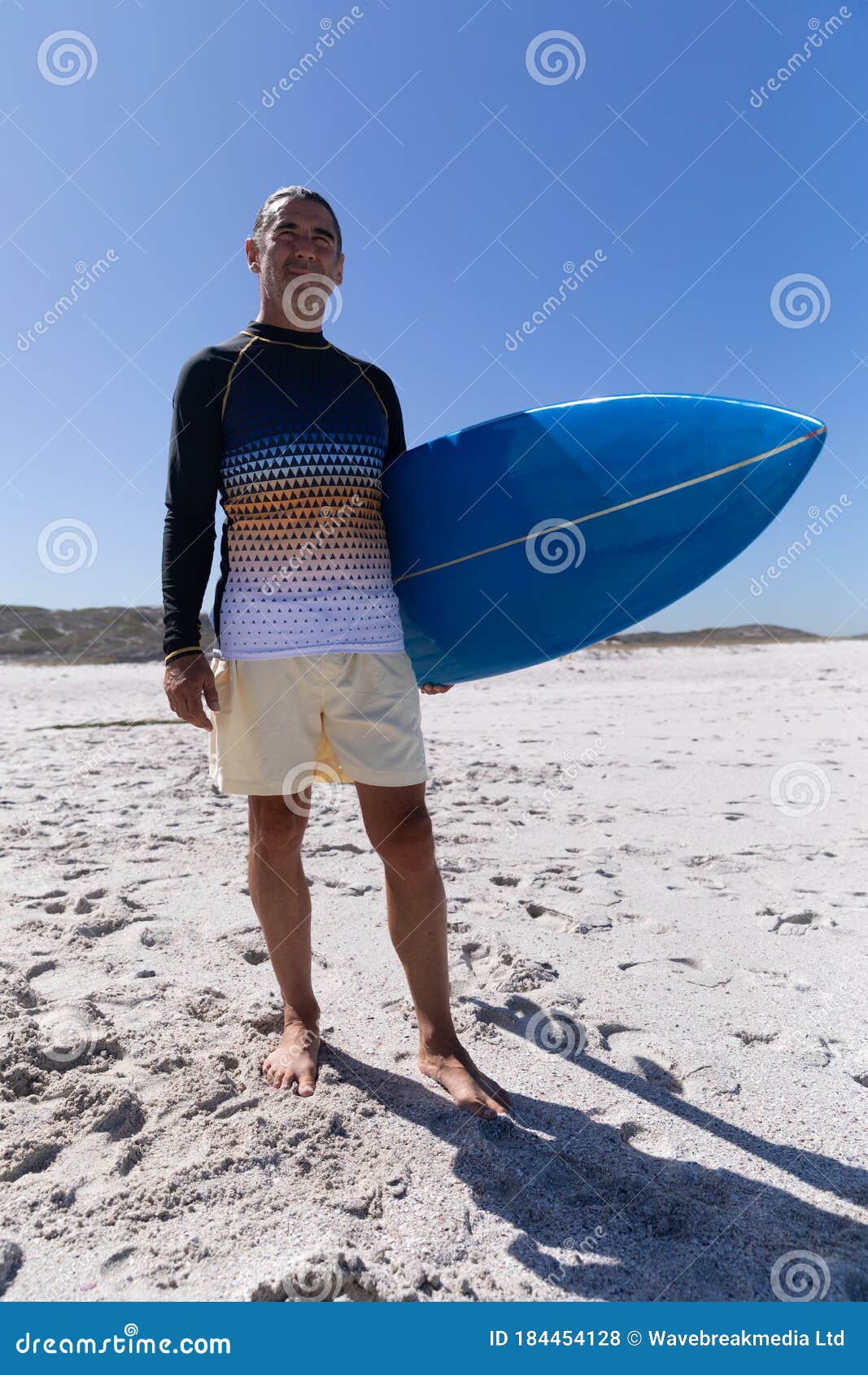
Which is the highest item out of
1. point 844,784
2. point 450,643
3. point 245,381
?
point 245,381

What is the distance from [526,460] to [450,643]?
0.53 meters

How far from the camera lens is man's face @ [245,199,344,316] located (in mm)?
1951

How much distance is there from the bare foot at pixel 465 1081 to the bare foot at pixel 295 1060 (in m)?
0.25

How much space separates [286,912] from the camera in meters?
1.99

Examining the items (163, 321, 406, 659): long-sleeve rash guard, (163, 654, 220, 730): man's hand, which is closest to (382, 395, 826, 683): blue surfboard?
(163, 321, 406, 659): long-sleeve rash guard

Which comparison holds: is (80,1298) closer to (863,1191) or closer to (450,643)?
(863,1191)

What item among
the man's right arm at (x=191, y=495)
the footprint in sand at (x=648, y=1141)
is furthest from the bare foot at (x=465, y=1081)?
the man's right arm at (x=191, y=495)

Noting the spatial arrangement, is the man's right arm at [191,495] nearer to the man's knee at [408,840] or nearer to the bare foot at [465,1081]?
the man's knee at [408,840]

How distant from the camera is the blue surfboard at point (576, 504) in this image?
2270 mm

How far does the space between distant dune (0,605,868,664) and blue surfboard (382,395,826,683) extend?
53.1 ft

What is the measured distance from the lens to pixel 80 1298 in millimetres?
1288

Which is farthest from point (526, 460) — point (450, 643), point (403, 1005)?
point (403, 1005)

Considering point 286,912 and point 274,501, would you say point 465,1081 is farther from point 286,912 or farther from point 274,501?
point 274,501

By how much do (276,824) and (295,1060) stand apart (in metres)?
0.52
